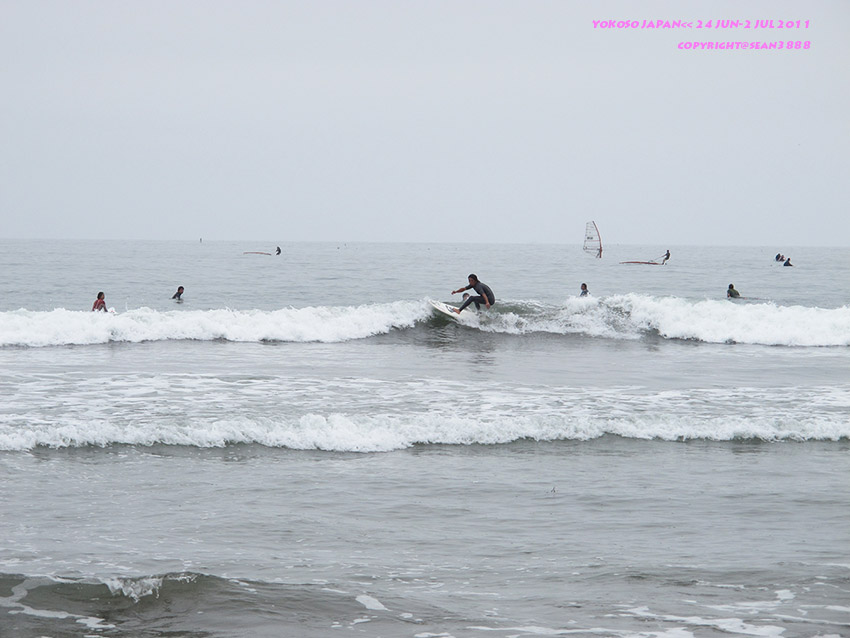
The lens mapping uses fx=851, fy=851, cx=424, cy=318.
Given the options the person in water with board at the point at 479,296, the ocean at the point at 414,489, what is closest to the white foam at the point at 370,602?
the ocean at the point at 414,489

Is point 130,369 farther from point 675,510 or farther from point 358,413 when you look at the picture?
point 675,510

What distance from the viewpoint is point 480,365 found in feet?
61.5

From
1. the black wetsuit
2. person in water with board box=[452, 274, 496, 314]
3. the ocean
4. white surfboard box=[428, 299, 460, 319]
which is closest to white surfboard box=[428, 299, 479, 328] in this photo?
white surfboard box=[428, 299, 460, 319]

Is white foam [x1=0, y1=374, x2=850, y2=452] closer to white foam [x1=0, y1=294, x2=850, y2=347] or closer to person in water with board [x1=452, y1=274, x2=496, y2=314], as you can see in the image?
white foam [x1=0, y1=294, x2=850, y2=347]

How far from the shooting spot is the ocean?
18.4 ft

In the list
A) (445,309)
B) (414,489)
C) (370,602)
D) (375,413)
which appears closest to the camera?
(370,602)

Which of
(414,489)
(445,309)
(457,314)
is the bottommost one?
A: (414,489)

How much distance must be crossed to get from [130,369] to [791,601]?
13.9 metres

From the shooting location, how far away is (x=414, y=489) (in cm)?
879

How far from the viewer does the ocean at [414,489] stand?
18.4 feet

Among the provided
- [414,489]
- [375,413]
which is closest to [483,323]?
[375,413]

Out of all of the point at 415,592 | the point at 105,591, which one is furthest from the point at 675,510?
the point at 105,591

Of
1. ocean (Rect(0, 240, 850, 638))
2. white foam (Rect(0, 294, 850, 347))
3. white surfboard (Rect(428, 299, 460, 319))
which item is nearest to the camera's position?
ocean (Rect(0, 240, 850, 638))

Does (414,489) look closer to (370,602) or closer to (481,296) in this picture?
(370,602)
